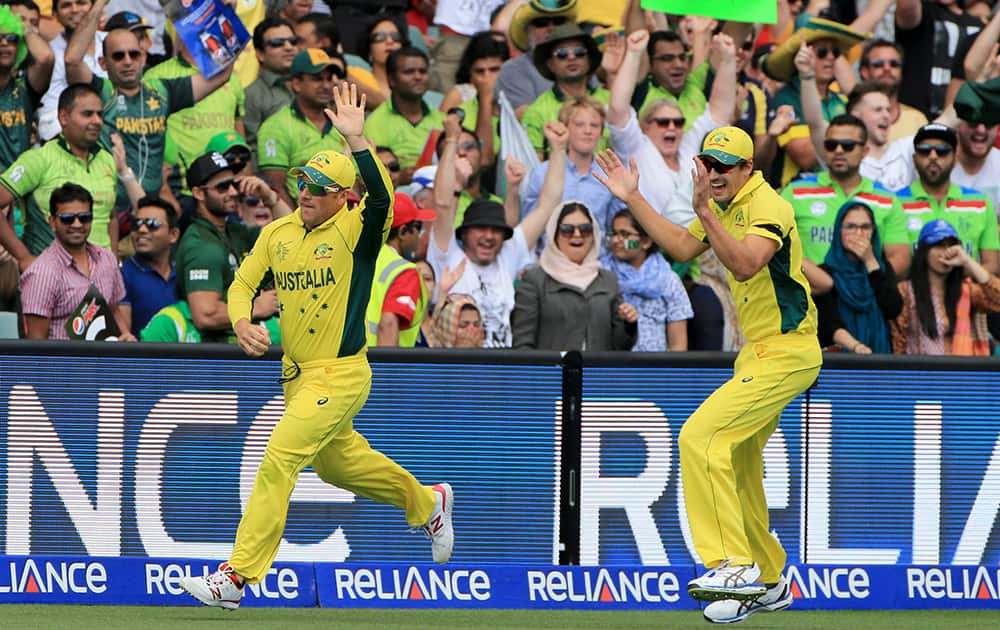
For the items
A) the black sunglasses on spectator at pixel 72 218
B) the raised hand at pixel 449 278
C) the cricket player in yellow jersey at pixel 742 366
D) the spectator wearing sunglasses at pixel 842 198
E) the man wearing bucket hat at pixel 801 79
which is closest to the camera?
the cricket player in yellow jersey at pixel 742 366

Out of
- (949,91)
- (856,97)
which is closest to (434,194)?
(856,97)

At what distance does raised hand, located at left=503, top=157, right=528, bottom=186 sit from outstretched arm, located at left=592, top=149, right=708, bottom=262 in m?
3.73

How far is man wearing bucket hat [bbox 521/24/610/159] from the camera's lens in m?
13.4

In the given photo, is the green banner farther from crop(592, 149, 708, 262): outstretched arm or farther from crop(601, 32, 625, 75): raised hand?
crop(592, 149, 708, 262): outstretched arm

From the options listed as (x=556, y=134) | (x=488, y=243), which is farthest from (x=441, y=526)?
(x=556, y=134)

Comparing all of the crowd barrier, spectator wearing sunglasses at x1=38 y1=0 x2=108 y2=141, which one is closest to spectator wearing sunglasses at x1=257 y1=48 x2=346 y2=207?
spectator wearing sunglasses at x1=38 y1=0 x2=108 y2=141

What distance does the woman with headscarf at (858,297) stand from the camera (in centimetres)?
1172

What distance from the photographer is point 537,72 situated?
1405 cm

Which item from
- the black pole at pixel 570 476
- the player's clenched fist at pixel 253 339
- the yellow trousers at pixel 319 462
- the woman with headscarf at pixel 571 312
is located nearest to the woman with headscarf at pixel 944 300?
the woman with headscarf at pixel 571 312

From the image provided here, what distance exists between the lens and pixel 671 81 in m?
13.7

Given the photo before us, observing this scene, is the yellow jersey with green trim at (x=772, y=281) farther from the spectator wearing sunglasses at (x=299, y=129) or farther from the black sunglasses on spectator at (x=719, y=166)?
the spectator wearing sunglasses at (x=299, y=129)

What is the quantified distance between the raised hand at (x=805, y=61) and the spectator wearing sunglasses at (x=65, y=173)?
18.1ft

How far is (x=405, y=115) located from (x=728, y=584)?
6.40m

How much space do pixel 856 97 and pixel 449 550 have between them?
6159 millimetres
